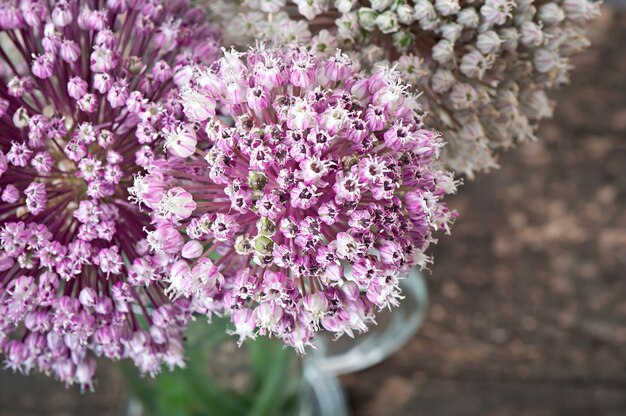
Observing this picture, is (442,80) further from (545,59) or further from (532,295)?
Answer: (532,295)

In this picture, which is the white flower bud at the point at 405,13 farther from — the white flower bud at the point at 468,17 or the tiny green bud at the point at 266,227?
the tiny green bud at the point at 266,227

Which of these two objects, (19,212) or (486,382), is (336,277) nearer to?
(19,212)

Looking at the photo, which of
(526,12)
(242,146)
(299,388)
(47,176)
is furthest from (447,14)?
(299,388)

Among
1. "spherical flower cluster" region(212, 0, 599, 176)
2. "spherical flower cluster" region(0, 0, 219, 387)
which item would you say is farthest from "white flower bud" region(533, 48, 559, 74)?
"spherical flower cluster" region(0, 0, 219, 387)

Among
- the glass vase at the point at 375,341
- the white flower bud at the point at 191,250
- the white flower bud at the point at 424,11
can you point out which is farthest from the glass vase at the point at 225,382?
the white flower bud at the point at 424,11

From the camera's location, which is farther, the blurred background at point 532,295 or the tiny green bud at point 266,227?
the blurred background at point 532,295

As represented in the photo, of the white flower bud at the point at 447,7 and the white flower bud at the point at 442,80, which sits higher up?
the white flower bud at the point at 447,7
